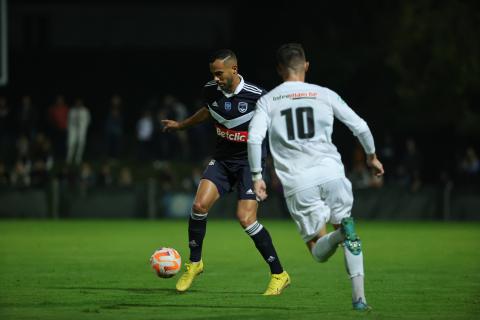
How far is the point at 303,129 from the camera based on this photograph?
893 centimetres

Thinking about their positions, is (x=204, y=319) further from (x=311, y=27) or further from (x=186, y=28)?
(x=186, y=28)

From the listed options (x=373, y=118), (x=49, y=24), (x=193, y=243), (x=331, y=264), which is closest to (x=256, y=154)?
(x=193, y=243)

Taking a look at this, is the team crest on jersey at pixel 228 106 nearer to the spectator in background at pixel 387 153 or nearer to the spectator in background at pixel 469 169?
the spectator in background at pixel 469 169

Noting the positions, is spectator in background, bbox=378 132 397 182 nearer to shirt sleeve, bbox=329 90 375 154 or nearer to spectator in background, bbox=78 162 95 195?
spectator in background, bbox=78 162 95 195

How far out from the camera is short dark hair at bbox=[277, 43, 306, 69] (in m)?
8.96

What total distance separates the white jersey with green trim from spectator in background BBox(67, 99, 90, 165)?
22.9 meters

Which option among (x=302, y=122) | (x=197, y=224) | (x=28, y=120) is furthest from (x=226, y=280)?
(x=28, y=120)

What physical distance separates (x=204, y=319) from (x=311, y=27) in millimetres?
28874

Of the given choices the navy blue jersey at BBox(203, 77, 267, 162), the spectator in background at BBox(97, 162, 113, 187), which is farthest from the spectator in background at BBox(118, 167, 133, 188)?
the navy blue jersey at BBox(203, 77, 267, 162)

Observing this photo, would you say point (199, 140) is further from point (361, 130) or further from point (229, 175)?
point (361, 130)

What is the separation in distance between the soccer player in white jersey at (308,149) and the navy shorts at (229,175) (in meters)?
2.00

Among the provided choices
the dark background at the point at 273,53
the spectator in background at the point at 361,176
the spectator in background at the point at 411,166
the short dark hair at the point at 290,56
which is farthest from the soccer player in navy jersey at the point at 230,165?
the dark background at the point at 273,53

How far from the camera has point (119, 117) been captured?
104 ft

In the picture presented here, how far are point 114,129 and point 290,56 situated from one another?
917 inches
